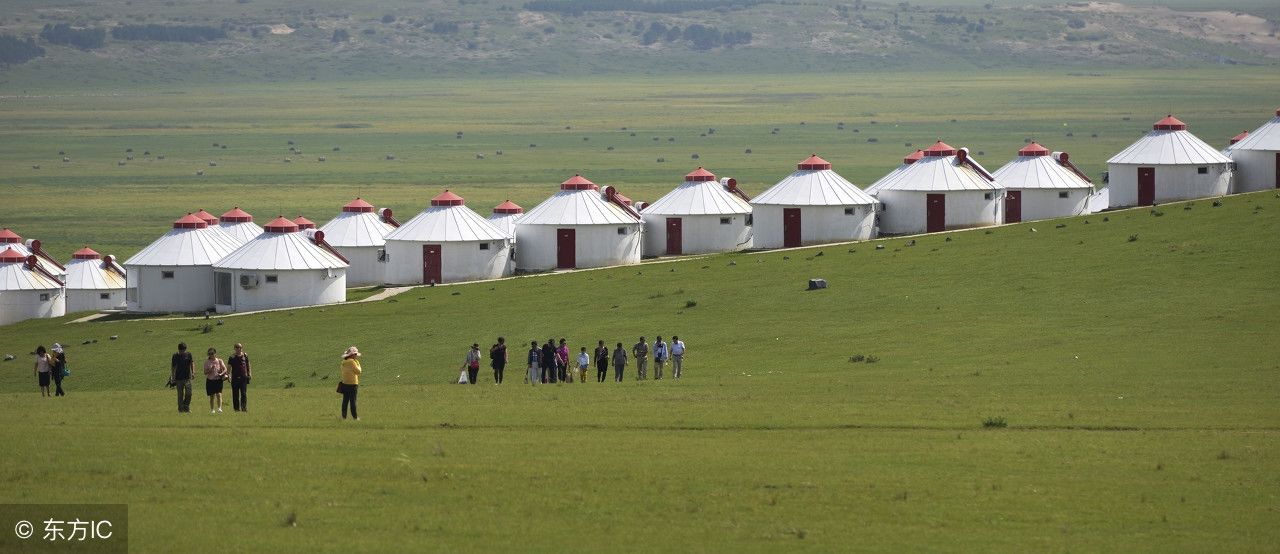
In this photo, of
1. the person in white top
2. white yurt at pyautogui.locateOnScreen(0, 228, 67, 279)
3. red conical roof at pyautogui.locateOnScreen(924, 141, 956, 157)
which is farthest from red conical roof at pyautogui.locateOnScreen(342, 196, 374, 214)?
the person in white top

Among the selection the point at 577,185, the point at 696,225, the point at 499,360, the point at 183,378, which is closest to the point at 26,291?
the point at 577,185

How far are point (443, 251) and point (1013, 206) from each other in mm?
28551

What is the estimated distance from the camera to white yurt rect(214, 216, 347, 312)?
267 ft

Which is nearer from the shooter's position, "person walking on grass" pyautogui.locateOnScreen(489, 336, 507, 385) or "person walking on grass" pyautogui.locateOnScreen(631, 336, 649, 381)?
"person walking on grass" pyautogui.locateOnScreen(489, 336, 507, 385)

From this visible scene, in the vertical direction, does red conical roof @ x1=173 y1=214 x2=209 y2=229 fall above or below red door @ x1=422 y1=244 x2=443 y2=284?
above

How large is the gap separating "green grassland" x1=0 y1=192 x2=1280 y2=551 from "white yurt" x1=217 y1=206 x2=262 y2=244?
61.9ft

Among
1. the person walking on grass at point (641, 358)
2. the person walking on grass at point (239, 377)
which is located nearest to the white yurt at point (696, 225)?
the person walking on grass at point (641, 358)

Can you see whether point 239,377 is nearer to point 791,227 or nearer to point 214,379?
point 214,379

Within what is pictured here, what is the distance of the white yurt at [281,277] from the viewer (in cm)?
8138

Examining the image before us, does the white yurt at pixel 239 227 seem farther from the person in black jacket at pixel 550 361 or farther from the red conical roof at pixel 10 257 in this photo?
the person in black jacket at pixel 550 361

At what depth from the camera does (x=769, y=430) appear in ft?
126

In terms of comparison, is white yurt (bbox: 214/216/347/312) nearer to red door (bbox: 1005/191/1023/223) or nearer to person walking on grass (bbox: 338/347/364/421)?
red door (bbox: 1005/191/1023/223)

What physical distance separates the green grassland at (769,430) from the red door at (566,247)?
1763cm

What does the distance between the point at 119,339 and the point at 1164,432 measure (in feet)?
155
